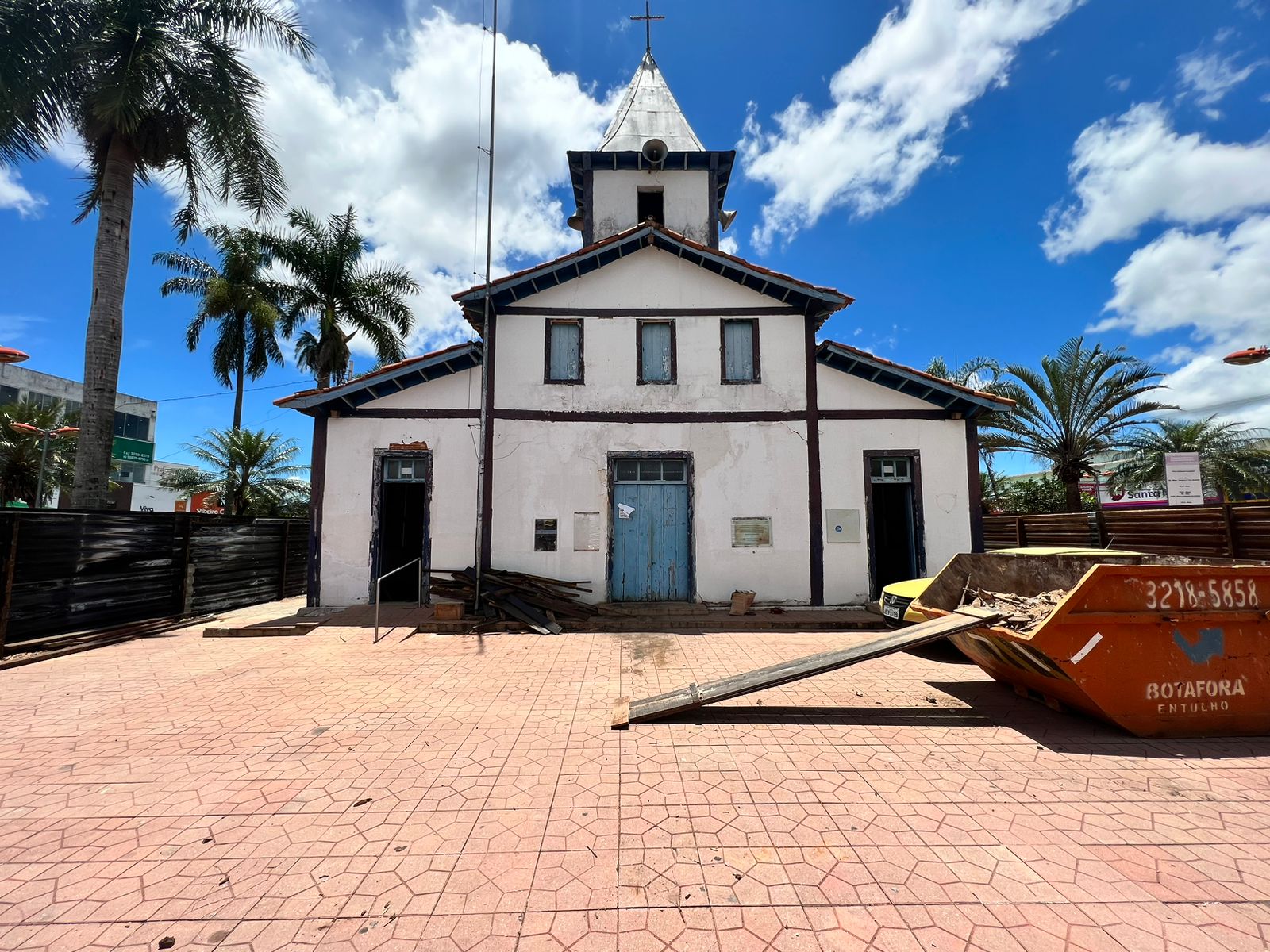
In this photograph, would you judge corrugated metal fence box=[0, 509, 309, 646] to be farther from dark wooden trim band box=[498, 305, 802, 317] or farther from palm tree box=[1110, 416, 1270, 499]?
palm tree box=[1110, 416, 1270, 499]

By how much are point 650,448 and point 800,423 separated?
3162 mm

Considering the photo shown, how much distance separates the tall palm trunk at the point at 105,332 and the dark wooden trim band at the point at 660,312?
30.2 ft

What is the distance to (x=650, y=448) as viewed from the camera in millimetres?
10750

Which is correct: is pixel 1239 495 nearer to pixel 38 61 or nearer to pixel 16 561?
pixel 16 561

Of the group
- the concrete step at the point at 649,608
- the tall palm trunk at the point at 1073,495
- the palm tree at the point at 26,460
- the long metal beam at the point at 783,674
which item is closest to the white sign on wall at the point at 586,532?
the concrete step at the point at 649,608

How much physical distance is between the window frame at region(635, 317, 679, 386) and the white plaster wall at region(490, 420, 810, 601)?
3.12 ft

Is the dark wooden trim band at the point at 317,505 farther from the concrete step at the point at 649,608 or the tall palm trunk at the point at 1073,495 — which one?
the tall palm trunk at the point at 1073,495

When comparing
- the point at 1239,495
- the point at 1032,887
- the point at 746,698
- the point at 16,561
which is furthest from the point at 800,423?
the point at 1239,495

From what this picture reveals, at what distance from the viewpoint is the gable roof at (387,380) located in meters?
10.2

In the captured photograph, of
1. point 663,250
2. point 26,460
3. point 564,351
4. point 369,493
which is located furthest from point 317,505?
point 26,460

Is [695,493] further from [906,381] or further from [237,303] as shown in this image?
[237,303]

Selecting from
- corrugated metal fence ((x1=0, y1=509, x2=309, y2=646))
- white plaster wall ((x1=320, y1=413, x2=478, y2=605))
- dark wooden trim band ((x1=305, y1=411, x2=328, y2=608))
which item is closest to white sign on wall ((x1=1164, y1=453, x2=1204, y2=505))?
white plaster wall ((x1=320, y1=413, x2=478, y2=605))

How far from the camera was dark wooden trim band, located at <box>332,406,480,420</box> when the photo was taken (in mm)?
10578

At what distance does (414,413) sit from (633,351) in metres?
4.69
